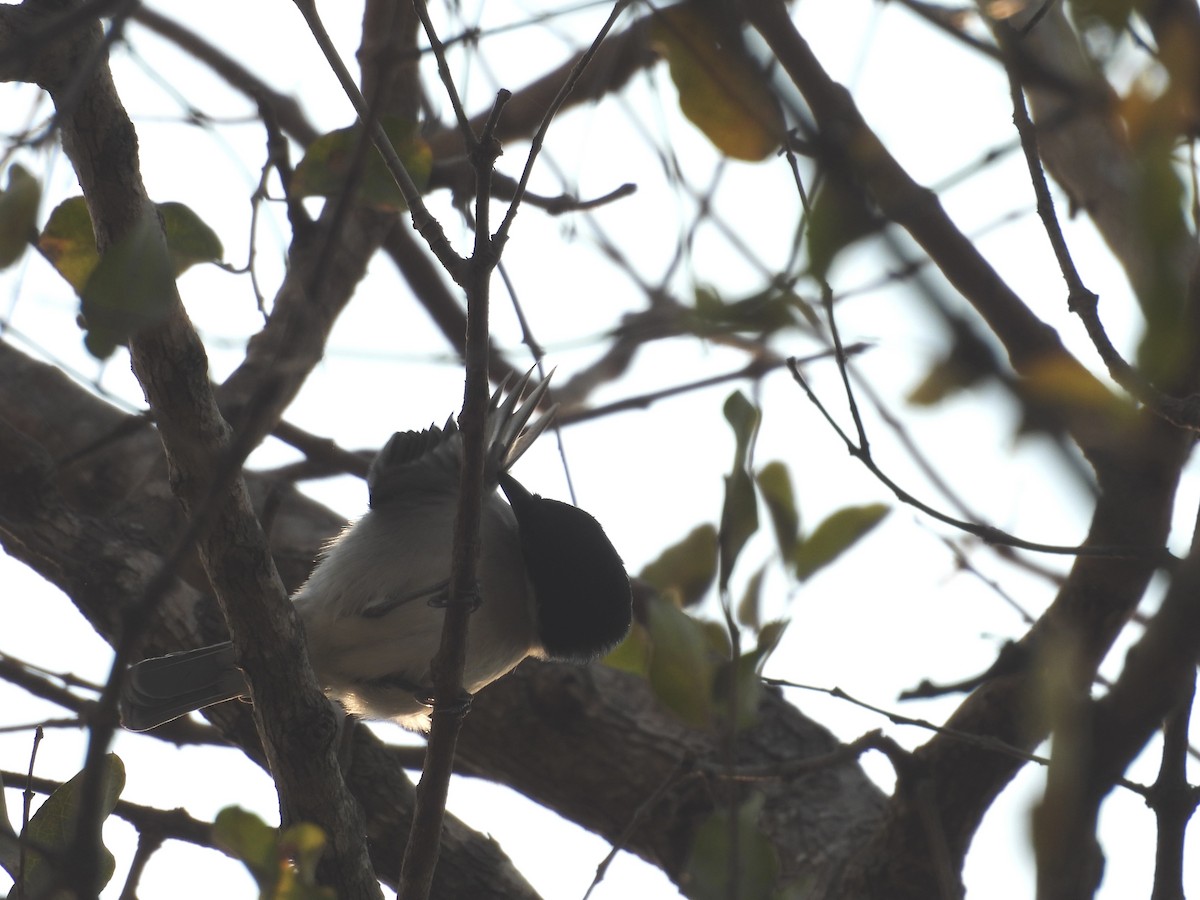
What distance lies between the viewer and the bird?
343 centimetres

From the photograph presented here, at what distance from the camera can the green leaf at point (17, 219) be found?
190 cm

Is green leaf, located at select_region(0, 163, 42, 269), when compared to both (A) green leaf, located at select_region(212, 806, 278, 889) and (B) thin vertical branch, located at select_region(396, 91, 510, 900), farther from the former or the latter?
(A) green leaf, located at select_region(212, 806, 278, 889)

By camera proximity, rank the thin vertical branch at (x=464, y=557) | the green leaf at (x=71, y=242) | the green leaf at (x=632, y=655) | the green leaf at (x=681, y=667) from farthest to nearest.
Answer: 1. the green leaf at (x=632, y=655)
2. the green leaf at (x=71, y=242)
3. the green leaf at (x=681, y=667)
4. the thin vertical branch at (x=464, y=557)

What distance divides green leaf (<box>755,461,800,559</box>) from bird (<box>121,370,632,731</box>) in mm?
1414

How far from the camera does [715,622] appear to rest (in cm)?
231

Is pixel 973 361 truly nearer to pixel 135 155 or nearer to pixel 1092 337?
pixel 1092 337

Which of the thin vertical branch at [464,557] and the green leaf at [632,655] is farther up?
the green leaf at [632,655]

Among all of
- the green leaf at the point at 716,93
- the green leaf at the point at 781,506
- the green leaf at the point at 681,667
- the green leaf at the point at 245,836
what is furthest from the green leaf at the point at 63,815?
the green leaf at the point at 716,93

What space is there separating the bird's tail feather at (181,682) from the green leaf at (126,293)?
75.0 inches

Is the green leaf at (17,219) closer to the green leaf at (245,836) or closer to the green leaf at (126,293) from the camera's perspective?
the green leaf at (126,293)

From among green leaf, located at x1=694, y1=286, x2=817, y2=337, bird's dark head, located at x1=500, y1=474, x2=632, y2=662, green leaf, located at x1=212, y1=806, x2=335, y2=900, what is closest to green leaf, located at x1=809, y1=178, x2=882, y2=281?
green leaf, located at x1=694, y1=286, x2=817, y2=337

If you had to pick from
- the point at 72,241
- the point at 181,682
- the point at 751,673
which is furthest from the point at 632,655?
the point at 72,241

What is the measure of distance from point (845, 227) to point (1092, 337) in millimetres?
893

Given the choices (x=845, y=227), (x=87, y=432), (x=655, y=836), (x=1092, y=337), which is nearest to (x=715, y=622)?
(x=1092, y=337)
